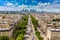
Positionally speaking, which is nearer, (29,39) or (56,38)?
(56,38)

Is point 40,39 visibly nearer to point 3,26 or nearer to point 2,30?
point 2,30

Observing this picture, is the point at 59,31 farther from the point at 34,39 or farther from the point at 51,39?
the point at 34,39

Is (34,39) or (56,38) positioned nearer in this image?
(56,38)

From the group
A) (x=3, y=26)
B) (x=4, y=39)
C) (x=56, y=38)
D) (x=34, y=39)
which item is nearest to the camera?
(x=4, y=39)

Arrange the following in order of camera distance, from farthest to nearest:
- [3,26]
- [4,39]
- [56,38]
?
[3,26], [56,38], [4,39]

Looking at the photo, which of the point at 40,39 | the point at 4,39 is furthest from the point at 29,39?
the point at 4,39

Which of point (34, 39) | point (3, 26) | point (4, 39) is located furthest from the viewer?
point (3, 26)

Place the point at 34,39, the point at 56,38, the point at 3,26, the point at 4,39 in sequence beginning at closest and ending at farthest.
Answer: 1. the point at 4,39
2. the point at 56,38
3. the point at 34,39
4. the point at 3,26

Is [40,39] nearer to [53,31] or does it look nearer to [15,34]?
[53,31]

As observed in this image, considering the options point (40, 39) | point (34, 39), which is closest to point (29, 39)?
point (34, 39)
